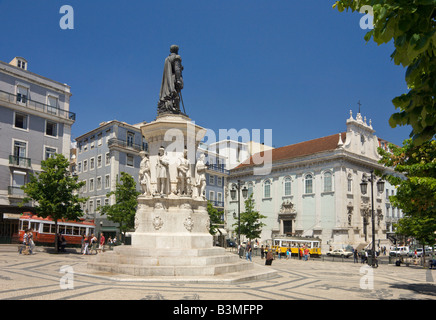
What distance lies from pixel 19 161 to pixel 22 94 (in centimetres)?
641

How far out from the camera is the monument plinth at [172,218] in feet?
39.6

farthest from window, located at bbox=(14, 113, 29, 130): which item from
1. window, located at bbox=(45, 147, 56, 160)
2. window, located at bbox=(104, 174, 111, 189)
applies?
window, located at bbox=(104, 174, 111, 189)

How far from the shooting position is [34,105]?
35281 millimetres

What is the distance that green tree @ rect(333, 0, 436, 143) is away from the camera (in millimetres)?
3529

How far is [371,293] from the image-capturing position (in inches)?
419

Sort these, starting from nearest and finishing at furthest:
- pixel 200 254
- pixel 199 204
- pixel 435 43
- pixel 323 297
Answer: pixel 435 43 < pixel 323 297 < pixel 200 254 < pixel 199 204

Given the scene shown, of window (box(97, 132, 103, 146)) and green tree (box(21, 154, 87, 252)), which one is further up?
window (box(97, 132, 103, 146))

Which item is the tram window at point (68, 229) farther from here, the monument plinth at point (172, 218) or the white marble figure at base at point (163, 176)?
the white marble figure at base at point (163, 176)

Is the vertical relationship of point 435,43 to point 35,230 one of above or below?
above

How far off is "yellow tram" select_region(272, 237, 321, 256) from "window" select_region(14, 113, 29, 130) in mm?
28287

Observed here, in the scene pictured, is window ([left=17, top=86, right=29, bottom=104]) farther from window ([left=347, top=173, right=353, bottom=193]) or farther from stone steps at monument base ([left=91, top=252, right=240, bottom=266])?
window ([left=347, top=173, right=353, bottom=193])
